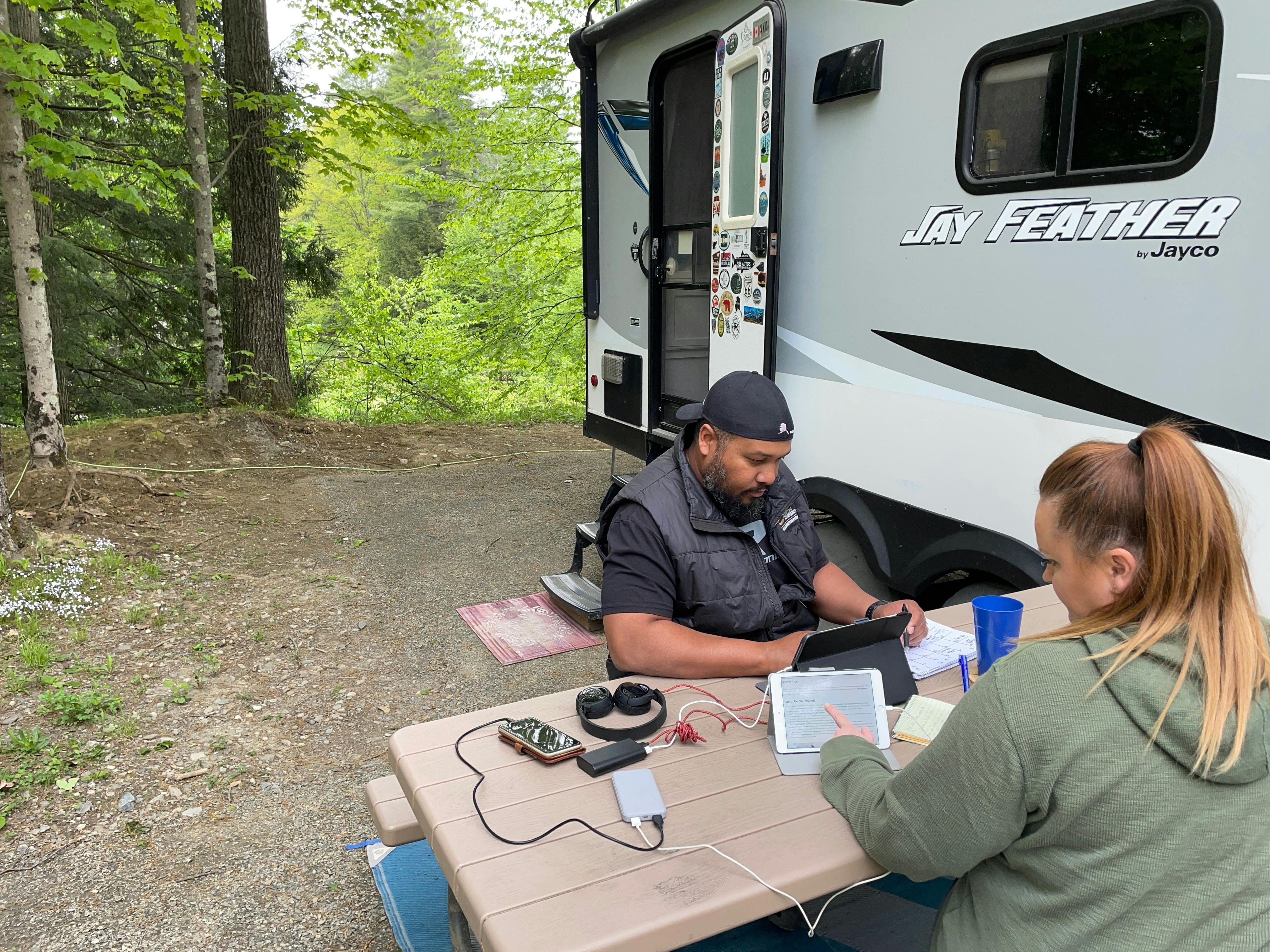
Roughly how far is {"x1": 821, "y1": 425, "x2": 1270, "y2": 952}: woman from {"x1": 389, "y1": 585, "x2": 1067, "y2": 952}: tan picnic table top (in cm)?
26

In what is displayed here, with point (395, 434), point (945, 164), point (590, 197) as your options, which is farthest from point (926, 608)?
point (395, 434)

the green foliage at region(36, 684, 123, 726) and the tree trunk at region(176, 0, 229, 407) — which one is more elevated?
the tree trunk at region(176, 0, 229, 407)

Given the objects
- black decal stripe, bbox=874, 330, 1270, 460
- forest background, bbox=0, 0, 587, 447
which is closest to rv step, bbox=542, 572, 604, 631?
black decal stripe, bbox=874, 330, 1270, 460

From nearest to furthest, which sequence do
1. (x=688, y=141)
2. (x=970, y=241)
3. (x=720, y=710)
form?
(x=720, y=710) < (x=970, y=241) < (x=688, y=141)

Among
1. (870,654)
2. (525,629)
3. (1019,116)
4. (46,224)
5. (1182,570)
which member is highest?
(46,224)

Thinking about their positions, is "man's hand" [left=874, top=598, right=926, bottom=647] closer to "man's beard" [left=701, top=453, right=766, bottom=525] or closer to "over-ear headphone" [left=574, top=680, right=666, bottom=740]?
"man's beard" [left=701, top=453, right=766, bottom=525]

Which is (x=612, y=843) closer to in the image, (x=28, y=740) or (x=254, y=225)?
(x=28, y=740)

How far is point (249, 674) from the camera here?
3766 mm

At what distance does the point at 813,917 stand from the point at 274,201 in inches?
330

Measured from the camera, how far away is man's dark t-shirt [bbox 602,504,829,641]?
7.13ft

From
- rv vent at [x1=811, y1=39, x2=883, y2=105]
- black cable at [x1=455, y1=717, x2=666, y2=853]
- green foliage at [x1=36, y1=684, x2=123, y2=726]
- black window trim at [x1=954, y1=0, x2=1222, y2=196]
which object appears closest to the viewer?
black cable at [x1=455, y1=717, x2=666, y2=853]

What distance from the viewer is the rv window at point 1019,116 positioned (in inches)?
99.5

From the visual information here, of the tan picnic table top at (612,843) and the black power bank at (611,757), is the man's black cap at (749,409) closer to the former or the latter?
the tan picnic table top at (612,843)

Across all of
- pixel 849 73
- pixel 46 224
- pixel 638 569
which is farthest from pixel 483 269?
pixel 638 569
